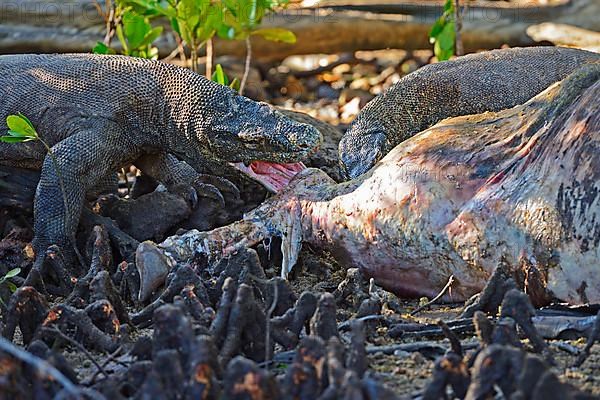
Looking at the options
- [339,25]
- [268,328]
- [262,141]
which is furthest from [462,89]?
[268,328]

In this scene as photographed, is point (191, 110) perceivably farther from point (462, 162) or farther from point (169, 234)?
A: point (462, 162)

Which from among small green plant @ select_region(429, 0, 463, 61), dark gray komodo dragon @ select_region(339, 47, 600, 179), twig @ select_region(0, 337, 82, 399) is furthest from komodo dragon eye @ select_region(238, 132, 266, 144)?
small green plant @ select_region(429, 0, 463, 61)

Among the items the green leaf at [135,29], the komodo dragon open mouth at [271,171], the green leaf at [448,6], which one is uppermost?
the green leaf at [448,6]

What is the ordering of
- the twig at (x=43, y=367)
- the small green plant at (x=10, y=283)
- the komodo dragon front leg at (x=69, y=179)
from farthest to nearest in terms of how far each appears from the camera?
the komodo dragon front leg at (x=69, y=179)
the small green plant at (x=10, y=283)
the twig at (x=43, y=367)

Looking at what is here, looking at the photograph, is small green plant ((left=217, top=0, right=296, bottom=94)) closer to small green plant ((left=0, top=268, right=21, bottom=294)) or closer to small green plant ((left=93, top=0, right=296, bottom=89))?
small green plant ((left=93, top=0, right=296, bottom=89))

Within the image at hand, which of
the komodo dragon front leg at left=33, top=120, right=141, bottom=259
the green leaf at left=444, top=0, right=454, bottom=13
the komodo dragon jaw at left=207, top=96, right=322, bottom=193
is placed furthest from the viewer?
the green leaf at left=444, top=0, right=454, bottom=13

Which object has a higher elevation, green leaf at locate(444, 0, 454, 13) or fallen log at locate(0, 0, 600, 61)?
green leaf at locate(444, 0, 454, 13)

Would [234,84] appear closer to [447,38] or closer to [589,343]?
[447,38]

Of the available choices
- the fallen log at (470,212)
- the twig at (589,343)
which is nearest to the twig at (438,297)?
the fallen log at (470,212)

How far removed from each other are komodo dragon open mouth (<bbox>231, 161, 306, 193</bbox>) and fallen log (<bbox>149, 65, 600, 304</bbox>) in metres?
0.57

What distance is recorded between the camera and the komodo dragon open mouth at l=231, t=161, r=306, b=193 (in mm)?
5582

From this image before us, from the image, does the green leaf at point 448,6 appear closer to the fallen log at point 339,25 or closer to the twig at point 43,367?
the fallen log at point 339,25

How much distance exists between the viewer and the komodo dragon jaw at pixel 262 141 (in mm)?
5496

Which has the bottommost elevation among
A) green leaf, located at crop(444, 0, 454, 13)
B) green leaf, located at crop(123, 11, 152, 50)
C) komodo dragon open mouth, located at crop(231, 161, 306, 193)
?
komodo dragon open mouth, located at crop(231, 161, 306, 193)
